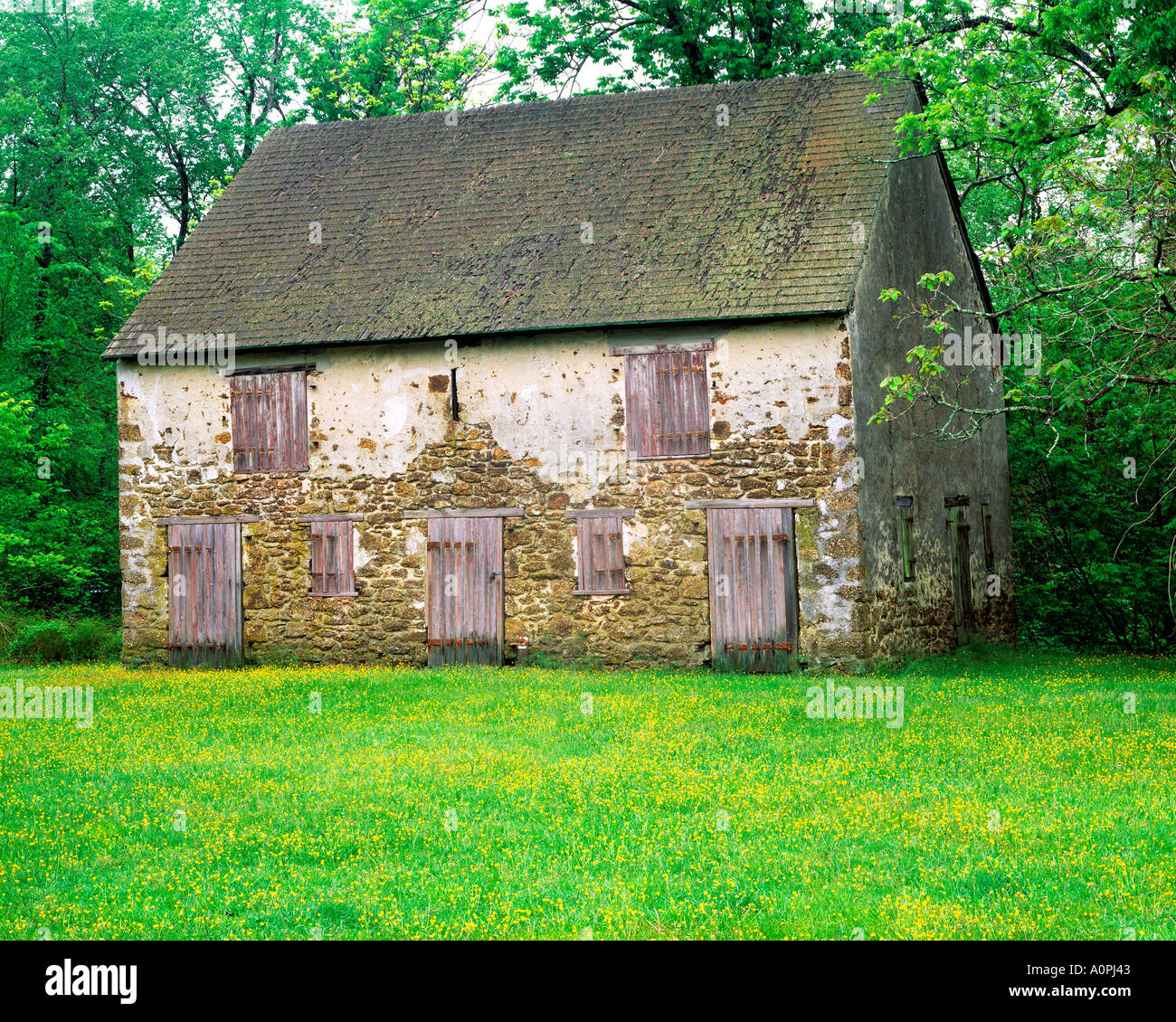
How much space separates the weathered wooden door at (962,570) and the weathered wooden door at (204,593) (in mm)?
11227

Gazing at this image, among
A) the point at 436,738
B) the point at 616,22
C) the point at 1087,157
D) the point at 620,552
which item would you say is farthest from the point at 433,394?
the point at 616,22

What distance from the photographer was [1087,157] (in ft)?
46.6

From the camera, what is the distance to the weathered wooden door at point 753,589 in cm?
1728

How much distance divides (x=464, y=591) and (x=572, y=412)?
303 centimetres

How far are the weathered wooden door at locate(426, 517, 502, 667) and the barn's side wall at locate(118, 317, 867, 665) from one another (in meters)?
0.20

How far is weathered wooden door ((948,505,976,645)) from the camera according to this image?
20578 mm

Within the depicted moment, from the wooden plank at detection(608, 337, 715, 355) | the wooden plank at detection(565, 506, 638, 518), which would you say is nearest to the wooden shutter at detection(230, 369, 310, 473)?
the wooden plank at detection(565, 506, 638, 518)

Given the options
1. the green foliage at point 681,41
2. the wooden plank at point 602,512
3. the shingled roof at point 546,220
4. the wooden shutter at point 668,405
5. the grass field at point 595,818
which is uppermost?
the green foliage at point 681,41

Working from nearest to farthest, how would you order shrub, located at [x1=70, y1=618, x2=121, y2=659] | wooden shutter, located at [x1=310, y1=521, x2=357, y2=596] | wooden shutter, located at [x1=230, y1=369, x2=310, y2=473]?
Answer: wooden shutter, located at [x1=310, y1=521, x2=357, y2=596], wooden shutter, located at [x1=230, y1=369, x2=310, y2=473], shrub, located at [x1=70, y1=618, x2=121, y2=659]

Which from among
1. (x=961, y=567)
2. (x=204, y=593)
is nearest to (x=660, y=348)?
(x=961, y=567)

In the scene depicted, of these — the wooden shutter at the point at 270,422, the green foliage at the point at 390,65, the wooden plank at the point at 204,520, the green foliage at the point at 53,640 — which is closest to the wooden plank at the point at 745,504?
the wooden shutter at the point at 270,422

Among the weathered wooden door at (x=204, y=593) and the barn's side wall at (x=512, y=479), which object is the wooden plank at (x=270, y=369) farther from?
the weathered wooden door at (x=204, y=593)

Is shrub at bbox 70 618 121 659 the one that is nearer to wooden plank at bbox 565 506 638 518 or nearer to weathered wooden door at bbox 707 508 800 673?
wooden plank at bbox 565 506 638 518
